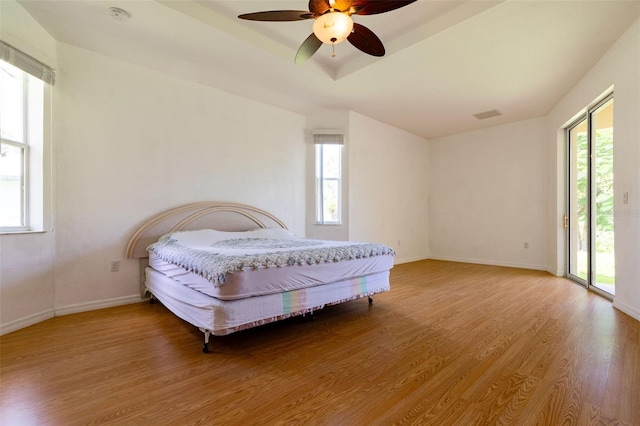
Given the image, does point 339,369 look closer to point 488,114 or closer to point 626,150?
point 626,150

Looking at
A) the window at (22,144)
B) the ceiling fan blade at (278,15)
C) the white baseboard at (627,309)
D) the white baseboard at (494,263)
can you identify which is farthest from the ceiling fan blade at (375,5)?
the white baseboard at (494,263)

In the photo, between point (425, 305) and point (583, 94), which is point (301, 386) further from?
point (583, 94)

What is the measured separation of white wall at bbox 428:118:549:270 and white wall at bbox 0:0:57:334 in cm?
627

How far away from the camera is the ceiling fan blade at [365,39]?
2109 millimetres

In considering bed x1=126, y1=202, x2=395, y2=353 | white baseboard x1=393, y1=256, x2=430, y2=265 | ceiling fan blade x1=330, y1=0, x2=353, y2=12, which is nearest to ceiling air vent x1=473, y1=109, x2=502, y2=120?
white baseboard x1=393, y1=256, x2=430, y2=265

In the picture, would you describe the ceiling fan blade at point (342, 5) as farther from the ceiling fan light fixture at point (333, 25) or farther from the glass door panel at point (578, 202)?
the glass door panel at point (578, 202)

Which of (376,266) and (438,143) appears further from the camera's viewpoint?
(438,143)

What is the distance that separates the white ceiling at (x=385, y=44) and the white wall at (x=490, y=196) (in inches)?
46.0

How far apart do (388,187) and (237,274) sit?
419 centimetres

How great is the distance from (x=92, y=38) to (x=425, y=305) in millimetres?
4145

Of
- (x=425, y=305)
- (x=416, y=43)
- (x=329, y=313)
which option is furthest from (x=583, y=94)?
(x=329, y=313)

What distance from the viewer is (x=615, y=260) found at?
9.70ft

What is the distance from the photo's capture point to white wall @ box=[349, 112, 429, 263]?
16.3 feet

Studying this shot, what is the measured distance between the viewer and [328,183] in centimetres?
500
